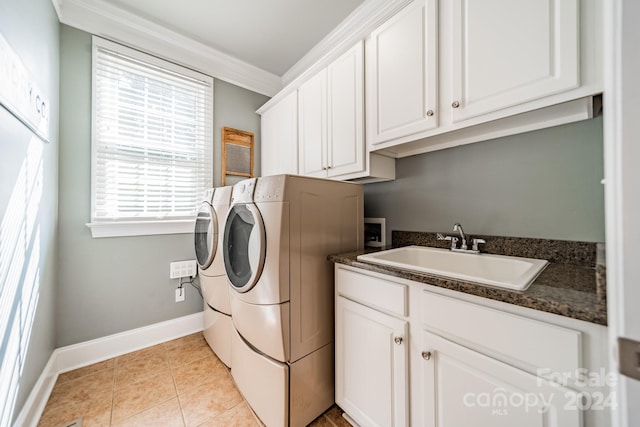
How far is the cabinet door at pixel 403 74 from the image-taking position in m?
1.19

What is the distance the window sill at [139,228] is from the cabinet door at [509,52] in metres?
2.31

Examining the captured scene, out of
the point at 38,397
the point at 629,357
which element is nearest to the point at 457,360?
the point at 629,357

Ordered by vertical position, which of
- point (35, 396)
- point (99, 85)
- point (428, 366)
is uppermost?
point (99, 85)

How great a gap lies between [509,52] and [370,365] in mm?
1494

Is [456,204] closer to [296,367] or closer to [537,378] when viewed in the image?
[537,378]

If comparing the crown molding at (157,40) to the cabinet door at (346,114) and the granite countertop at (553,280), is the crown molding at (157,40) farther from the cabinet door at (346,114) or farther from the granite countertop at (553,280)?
the granite countertop at (553,280)

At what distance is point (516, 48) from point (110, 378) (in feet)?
9.75

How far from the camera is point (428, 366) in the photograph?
930 mm

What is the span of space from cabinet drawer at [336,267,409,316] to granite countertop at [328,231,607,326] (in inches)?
2.4

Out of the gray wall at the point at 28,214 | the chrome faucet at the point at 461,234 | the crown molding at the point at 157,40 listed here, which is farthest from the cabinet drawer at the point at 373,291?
the crown molding at the point at 157,40

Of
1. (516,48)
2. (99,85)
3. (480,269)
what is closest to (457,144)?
(516,48)

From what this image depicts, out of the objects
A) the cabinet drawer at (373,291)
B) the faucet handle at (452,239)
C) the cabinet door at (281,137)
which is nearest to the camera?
the cabinet drawer at (373,291)

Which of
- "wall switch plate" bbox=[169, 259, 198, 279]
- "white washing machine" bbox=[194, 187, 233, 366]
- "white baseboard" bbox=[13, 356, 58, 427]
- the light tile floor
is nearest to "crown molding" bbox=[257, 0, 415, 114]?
"white washing machine" bbox=[194, 187, 233, 366]

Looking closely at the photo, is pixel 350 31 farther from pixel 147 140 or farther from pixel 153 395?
pixel 153 395
